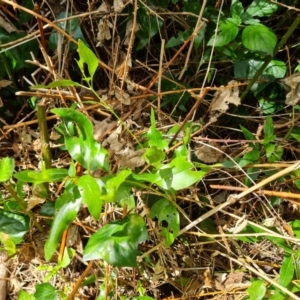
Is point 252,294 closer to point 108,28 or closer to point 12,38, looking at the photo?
point 108,28

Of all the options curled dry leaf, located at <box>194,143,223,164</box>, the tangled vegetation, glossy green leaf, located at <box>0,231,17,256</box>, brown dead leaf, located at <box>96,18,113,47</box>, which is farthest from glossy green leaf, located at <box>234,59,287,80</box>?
glossy green leaf, located at <box>0,231,17,256</box>

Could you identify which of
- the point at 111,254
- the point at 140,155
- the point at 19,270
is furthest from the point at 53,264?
the point at 140,155

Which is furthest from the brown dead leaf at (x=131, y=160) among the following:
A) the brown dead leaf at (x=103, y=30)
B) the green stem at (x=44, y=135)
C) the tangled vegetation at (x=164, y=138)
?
the brown dead leaf at (x=103, y=30)

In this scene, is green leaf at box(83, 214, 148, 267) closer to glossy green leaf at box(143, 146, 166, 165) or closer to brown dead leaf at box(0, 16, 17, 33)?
glossy green leaf at box(143, 146, 166, 165)

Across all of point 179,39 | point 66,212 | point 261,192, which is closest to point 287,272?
point 261,192

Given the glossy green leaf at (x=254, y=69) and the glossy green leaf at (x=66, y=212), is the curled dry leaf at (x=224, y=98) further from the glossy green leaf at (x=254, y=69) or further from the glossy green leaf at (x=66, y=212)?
the glossy green leaf at (x=66, y=212)
